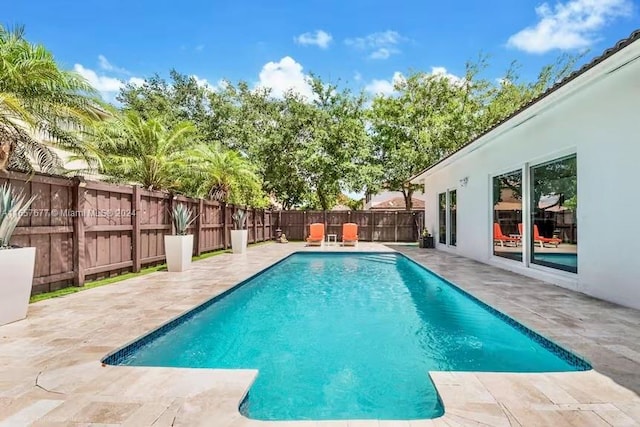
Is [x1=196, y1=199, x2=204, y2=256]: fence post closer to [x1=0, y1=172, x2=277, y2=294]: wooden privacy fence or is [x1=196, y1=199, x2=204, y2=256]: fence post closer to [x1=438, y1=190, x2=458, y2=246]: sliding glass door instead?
[x1=0, y1=172, x2=277, y2=294]: wooden privacy fence

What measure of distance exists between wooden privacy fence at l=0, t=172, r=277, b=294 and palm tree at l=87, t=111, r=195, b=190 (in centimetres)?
168

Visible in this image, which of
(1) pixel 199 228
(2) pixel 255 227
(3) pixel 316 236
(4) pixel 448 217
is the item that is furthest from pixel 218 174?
(4) pixel 448 217

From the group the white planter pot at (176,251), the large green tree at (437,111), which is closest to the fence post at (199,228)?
the white planter pot at (176,251)

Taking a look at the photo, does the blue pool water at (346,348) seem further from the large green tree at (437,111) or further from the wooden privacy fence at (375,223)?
the large green tree at (437,111)

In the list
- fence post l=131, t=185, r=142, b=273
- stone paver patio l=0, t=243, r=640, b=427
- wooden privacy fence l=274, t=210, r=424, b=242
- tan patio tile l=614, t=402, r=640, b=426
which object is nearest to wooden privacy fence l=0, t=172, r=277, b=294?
fence post l=131, t=185, r=142, b=273

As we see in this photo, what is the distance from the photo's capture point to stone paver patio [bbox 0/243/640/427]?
2.45 m

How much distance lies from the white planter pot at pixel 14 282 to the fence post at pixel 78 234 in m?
2.03

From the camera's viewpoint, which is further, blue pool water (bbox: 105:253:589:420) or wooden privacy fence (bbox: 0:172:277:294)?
wooden privacy fence (bbox: 0:172:277:294)

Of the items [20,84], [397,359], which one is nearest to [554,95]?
[397,359]

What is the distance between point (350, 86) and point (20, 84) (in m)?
19.6

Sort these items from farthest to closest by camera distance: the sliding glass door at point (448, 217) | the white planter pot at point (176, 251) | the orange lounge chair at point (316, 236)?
the orange lounge chair at point (316, 236) < the sliding glass door at point (448, 217) < the white planter pot at point (176, 251)

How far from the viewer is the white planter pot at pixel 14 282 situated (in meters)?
4.41

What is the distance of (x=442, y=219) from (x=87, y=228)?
1269cm

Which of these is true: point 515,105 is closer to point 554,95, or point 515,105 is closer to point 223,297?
point 554,95
